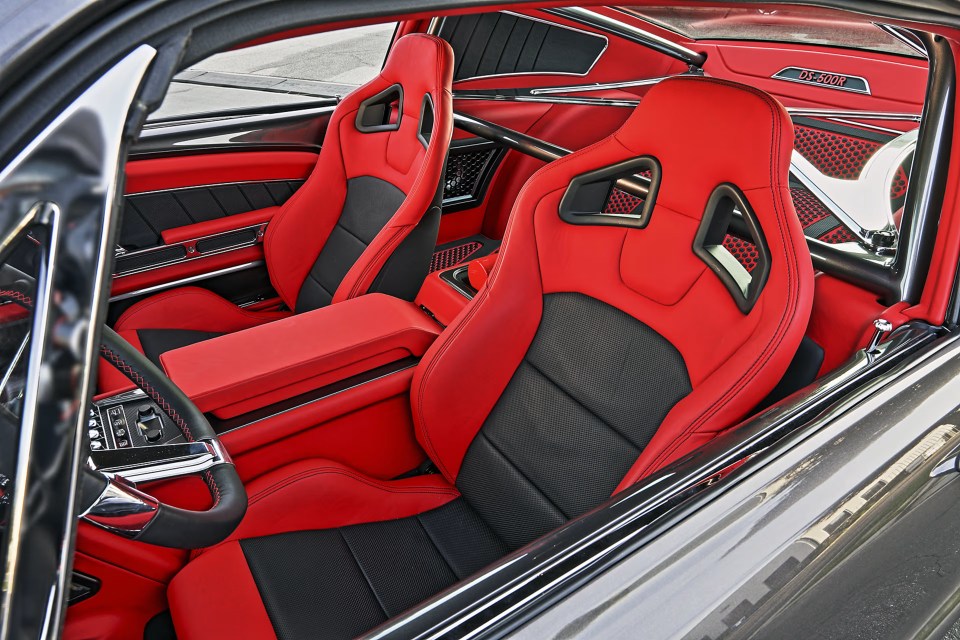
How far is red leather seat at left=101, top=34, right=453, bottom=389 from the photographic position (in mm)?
1826

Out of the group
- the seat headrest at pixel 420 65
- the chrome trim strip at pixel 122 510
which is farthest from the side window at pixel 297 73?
the chrome trim strip at pixel 122 510

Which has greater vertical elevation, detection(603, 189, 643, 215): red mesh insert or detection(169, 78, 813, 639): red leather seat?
detection(603, 189, 643, 215): red mesh insert

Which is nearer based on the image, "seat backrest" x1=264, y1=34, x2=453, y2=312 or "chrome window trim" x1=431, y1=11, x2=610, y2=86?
"seat backrest" x1=264, y1=34, x2=453, y2=312

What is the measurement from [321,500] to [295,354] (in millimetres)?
291

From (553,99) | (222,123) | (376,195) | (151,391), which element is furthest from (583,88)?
(151,391)

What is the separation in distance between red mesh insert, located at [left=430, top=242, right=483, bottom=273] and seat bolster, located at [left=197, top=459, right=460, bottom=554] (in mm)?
1502

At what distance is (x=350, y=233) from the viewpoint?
209cm

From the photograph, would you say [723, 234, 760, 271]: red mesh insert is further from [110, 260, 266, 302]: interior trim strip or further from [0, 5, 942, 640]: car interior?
[110, 260, 266, 302]: interior trim strip

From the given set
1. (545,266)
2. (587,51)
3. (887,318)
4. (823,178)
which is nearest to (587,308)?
(545,266)

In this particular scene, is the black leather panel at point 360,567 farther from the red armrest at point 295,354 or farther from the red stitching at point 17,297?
the red stitching at point 17,297

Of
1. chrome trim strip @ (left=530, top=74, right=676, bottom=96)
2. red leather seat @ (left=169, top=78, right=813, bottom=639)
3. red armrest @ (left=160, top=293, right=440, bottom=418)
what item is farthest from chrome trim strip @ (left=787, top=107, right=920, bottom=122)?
red armrest @ (left=160, top=293, right=440, bottom=418)

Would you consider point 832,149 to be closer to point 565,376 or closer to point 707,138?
point 707,138

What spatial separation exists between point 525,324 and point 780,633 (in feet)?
2.38

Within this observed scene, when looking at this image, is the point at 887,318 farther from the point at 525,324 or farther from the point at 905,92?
the point at 905,92
